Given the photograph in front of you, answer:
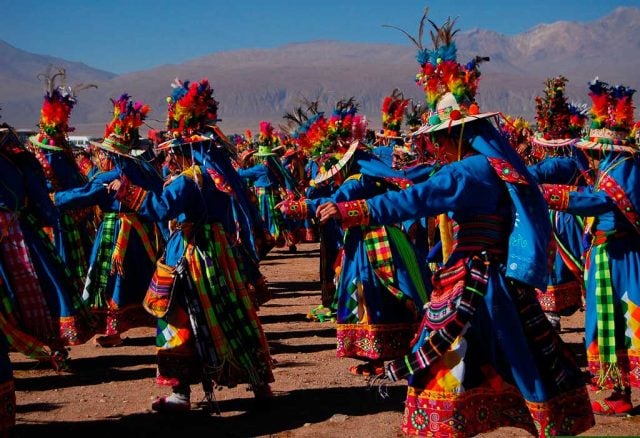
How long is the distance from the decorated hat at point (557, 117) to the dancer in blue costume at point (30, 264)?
19.0ft

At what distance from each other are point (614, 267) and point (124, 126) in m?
4.64

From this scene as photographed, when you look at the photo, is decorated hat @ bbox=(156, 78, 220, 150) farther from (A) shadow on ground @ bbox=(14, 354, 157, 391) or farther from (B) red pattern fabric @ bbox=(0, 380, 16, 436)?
(A) shadow on ground @ bbox=(14, 354, 157, 391)

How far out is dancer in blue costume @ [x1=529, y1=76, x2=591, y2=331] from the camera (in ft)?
26.3

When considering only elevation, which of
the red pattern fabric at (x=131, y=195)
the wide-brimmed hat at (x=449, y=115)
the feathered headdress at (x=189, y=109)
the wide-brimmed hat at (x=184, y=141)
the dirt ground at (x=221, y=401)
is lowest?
the dirt ground at (x=221, y=401)

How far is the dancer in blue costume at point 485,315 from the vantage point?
13.6 feet

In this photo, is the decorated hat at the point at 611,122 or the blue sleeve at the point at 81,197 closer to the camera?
the decorated hat at the point at 611,122

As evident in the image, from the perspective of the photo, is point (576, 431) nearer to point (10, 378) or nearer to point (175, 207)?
point (175, 207)

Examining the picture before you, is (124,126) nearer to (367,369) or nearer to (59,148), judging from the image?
(59,148)

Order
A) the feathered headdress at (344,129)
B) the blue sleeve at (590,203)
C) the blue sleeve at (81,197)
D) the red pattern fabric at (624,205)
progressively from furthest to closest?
the feathered headdress at (344,129) → the blue sleeve at (81,197) → the red pattern fabric at (624,205) → the blue sleeve at (590,203)

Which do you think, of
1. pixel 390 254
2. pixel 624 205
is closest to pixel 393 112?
pixel 390 254

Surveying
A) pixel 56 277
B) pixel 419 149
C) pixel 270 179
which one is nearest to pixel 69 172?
pixel 56 277

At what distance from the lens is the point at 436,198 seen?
13.4 feet

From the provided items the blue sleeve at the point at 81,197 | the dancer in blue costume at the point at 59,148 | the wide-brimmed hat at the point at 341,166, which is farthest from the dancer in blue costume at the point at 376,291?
the dancer in blue costume at the point at 59,148

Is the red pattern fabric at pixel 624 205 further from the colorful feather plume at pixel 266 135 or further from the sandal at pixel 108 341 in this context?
the colorful feather plume at pixel 266 135
